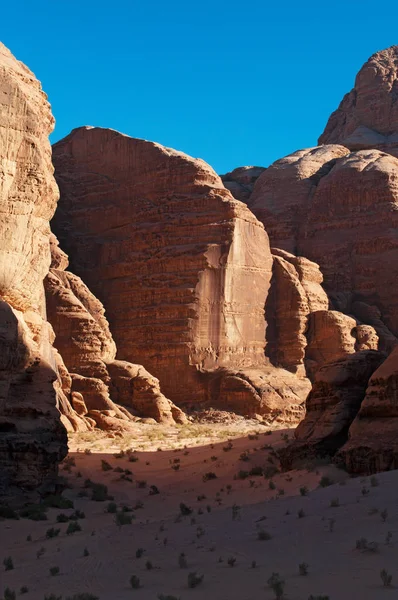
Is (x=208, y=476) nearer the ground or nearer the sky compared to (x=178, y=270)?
nearer the ground

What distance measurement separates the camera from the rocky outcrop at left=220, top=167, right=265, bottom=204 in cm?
6109

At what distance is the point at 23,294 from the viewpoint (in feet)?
66.4

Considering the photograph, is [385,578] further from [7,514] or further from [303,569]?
[7,514]

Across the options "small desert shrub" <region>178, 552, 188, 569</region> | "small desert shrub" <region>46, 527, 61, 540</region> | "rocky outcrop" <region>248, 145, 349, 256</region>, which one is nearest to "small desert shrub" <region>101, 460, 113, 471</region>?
"small desert shrub" <region>46, 527, 61, 540</region>

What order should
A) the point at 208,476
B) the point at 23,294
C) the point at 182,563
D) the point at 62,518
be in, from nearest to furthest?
1. the point at 182,563
2. the point at 62,518
3. the point at 23,294
4. the point at 208,476

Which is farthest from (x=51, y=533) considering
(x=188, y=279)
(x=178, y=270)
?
(x=178, y=270)

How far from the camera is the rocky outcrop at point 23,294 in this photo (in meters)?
16.1

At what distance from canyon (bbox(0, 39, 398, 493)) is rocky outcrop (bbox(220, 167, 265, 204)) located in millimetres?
439

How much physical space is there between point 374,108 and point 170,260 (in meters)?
37.1

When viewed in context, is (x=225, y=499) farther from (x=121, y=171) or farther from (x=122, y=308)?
(x=121, y=171)

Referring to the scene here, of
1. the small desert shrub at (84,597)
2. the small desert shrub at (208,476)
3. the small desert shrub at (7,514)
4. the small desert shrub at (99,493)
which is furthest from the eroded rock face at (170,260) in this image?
the small desert shrub at (84,597)

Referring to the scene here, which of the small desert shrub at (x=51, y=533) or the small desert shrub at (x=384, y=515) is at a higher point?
the small desert shrub at (x=384, y=515)

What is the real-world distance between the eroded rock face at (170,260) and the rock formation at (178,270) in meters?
0.06

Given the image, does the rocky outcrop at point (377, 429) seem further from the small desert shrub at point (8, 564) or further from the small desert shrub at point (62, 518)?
the small desert shrub at point (8, 564)
